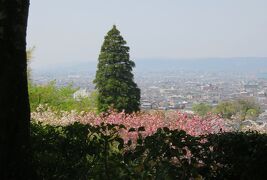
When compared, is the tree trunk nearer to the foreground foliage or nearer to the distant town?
the foreground foliage

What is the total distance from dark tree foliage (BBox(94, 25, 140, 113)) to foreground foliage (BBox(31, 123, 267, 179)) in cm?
1633

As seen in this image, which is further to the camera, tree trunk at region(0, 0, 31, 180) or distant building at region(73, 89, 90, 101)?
distant building at region(73, 89, 90, 101)

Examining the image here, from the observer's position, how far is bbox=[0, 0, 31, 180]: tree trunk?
142 inches

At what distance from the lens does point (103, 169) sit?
346 cm

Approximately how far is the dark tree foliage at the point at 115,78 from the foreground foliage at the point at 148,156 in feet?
53.6

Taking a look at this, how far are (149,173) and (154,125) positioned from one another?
8250 millimetres

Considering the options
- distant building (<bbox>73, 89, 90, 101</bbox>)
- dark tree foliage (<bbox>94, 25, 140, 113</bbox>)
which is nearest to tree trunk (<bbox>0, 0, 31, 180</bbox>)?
dark tree foliage (<bbox>94, 25, 140, 113</bbox>)

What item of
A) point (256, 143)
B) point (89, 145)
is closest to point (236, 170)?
point (256, 143)

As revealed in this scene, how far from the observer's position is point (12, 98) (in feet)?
12.0

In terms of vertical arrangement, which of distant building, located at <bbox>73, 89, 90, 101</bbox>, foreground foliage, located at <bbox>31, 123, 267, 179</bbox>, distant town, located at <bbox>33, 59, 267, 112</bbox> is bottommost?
distant town, located at <bbox>33, 59, 267, 112</bbox>

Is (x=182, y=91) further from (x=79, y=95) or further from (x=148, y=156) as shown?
(x=148, y=156)

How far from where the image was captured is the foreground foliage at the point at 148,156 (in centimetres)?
340

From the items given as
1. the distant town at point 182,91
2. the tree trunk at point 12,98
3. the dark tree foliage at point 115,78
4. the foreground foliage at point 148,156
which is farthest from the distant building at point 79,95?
the tree trunk at point 12,98

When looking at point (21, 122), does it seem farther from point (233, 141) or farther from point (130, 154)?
point (233, 141)
